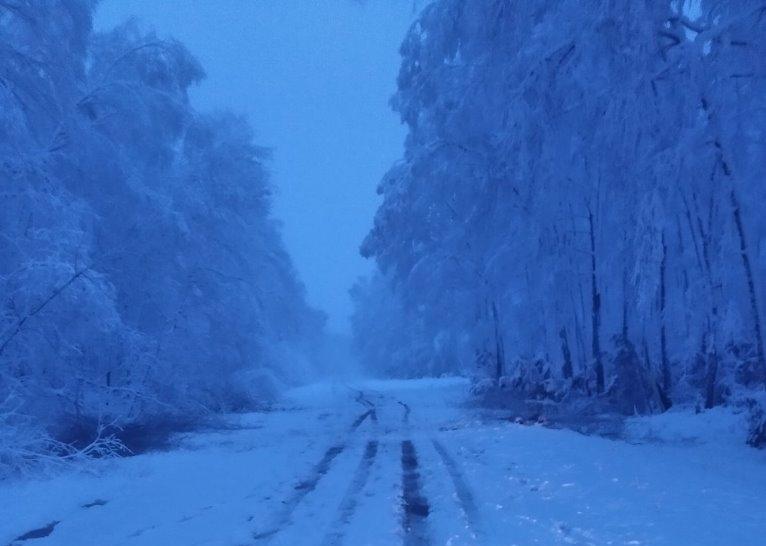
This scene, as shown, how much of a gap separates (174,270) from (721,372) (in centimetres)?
1422

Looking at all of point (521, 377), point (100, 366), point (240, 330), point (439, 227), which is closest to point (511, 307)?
point (521, 377)

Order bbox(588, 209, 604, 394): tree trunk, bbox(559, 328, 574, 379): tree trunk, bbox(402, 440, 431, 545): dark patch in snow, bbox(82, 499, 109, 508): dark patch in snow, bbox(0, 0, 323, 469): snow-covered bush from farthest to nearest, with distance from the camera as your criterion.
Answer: bbox(559, 328, 574, 379): tree trunk < bbox(588, 209, 604, 394): tree trunk < bbox(0, 0, 323, 469): snow-covered bush < bbox(82, 499, 109, 508): dark patch in snow < bbox(402, 440, 431, 545): dark patch in snow

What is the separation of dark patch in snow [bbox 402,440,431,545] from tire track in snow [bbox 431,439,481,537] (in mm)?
422

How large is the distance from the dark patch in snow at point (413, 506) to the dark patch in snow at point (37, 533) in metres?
3.68

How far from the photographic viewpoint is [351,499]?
8180mm

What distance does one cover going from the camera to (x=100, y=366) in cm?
1686

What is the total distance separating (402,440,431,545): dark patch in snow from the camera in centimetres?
644

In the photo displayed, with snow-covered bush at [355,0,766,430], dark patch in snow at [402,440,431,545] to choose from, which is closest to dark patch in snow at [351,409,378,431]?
snow-covered bush at [355,0,766,430]

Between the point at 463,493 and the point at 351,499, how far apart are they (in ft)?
4.38

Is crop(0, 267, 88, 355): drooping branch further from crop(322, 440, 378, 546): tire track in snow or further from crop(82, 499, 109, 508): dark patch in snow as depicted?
crop(322, 440, 378, 546): tire track in snow

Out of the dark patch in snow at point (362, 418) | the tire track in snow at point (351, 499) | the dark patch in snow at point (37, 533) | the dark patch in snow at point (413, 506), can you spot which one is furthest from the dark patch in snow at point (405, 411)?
the dark patch in snow at point (37, 533)

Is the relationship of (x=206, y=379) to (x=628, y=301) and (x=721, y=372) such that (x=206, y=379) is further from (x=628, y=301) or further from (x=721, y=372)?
(x=721, y=372)

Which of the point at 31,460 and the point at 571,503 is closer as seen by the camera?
A: the point at 571,503

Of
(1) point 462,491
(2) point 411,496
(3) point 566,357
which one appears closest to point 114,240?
(2) point 411,496
